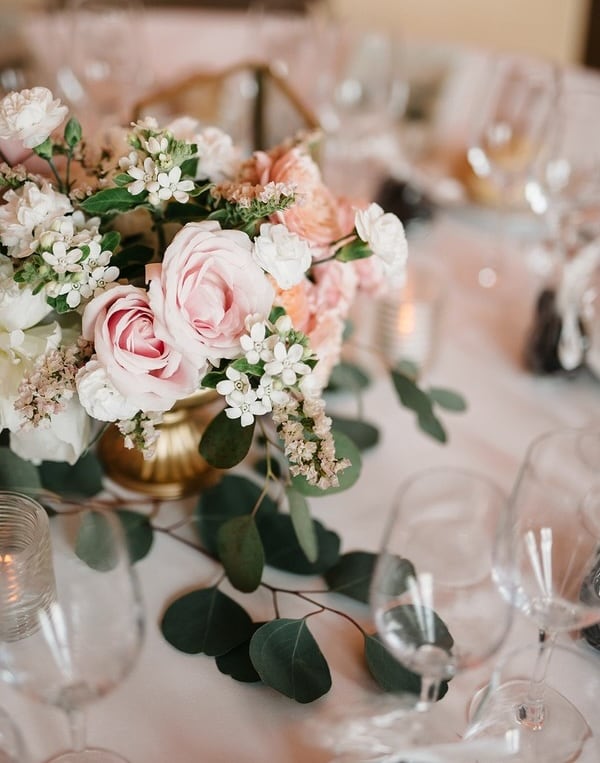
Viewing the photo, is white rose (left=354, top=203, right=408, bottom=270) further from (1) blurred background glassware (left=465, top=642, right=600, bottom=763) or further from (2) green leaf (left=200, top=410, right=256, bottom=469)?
(1) blurred background glassware (left=465, top=642, right=600, bottom=763)

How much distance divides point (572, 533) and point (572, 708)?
0.16m

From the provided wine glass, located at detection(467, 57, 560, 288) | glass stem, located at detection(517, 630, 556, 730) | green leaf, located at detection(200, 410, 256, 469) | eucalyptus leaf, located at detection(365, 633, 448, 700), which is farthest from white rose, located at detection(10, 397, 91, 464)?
wine glass, located at detection(467, 57, 560, 288)

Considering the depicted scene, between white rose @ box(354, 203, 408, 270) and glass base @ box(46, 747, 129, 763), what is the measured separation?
0.49m

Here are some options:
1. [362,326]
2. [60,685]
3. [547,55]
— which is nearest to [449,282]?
[362,326]

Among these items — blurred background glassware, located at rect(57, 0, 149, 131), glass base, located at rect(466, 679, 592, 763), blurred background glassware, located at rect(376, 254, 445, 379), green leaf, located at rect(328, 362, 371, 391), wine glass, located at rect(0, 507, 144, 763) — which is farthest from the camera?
blurred background glassware, located at rect(57, 0, 149, 131)

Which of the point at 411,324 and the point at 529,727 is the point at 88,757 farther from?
the point at 411,324

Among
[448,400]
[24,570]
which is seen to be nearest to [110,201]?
[24,570]

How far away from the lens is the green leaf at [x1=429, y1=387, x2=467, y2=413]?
105 centimetres

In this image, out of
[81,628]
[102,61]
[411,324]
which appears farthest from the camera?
[102,61]

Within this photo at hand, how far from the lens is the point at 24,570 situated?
2.18ft

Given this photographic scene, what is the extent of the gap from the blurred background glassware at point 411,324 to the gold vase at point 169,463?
1.13ft

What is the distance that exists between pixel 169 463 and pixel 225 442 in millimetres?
214

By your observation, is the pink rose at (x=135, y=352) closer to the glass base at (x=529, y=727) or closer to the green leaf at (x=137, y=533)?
the green leaf at (x=137, y=533)

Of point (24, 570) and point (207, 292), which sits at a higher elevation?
point (207, 292)
